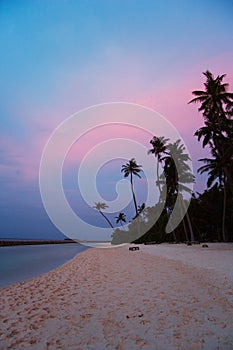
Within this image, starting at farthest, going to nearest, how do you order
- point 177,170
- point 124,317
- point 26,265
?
1. point 177,170
2. point 26,265
3. point 124,317

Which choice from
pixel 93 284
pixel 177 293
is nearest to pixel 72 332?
pixel 177 293

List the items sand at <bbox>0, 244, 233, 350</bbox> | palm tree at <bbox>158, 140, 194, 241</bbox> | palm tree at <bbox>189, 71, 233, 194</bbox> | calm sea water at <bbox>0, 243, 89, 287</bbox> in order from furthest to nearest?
palm tree at <bbox>158, 140, 194, 241</bbox>
palm tree at <bbox>189, 71, 233, 194</bbox>
calm sea water at <bbox>0, 243, 89, 287</bbox>
sand at <bbox>0, 244, 233, 350</bbox>

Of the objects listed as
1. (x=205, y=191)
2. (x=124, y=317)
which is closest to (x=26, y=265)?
(x=124, y=317)

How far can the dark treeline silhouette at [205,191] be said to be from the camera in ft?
81.4

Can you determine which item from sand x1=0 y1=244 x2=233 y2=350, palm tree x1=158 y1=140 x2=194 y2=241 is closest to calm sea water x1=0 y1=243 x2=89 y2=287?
sand x1=0 y1=244 x2=233 y2=350

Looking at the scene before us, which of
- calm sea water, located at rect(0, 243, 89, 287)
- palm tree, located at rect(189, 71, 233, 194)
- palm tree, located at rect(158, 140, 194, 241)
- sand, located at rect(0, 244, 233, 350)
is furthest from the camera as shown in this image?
palm tree, located at rect(158, 140, 194, 241)

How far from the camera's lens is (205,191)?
40750 mm

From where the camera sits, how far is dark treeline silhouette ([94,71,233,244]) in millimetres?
24797

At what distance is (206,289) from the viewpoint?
703 centimetres

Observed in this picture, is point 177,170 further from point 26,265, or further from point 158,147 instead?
point 26,265

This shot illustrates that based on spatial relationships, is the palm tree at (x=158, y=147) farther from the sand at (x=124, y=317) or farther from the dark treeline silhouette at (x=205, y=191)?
the sand at (x=124, y=317)

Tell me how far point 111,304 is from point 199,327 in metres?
2.27

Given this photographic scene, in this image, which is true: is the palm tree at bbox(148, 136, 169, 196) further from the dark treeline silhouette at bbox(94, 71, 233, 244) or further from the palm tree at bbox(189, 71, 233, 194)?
the palm tree at bbox(189, 71, 233, 194)

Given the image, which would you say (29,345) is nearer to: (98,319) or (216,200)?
(98,319)
